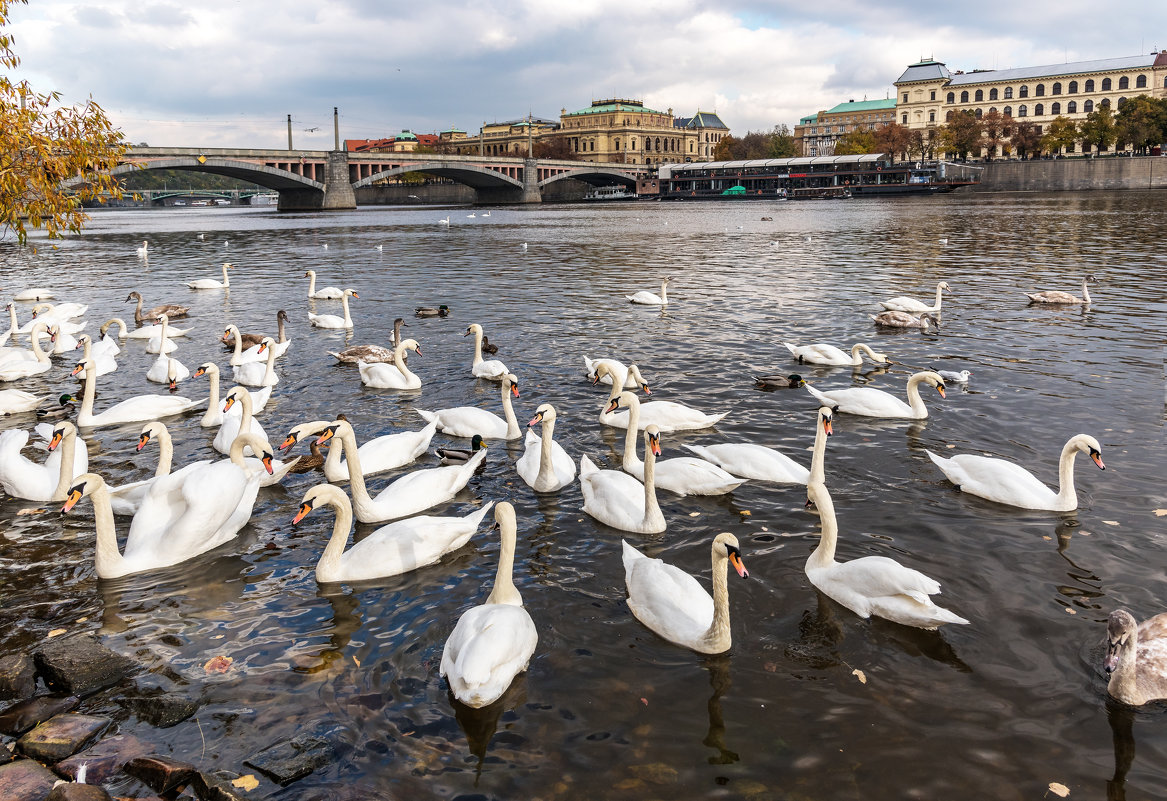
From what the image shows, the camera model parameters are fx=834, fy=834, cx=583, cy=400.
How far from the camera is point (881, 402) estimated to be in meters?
9.97

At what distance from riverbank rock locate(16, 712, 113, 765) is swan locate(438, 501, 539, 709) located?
187cm

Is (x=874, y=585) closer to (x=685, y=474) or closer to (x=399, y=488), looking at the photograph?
(x=685, y=474)

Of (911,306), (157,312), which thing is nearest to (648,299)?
(911,306)

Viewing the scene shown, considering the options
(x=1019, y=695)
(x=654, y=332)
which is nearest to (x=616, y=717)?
(x=1019, y=695)

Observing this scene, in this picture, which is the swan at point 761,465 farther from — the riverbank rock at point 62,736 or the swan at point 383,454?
the riverbank rock at point 62,736

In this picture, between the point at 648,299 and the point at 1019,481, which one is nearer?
the point at 1019,481

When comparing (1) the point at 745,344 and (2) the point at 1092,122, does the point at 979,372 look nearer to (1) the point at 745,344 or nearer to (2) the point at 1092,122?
(1) the point at 745,344

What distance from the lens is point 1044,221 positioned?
146 feet

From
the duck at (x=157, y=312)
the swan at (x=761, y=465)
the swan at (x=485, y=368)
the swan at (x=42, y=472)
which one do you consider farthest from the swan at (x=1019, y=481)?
the duck at (x=157, y=312)

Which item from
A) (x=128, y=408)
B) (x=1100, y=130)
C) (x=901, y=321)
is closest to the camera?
(x=128, y=408)

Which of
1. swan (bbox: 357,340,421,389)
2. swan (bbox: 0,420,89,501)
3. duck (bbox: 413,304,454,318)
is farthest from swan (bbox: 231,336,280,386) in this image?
duck (bbox: 413,304,454,318)

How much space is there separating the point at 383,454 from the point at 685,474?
3.08 metres

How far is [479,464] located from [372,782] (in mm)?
4643

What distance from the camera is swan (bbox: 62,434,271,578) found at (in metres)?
6.24
